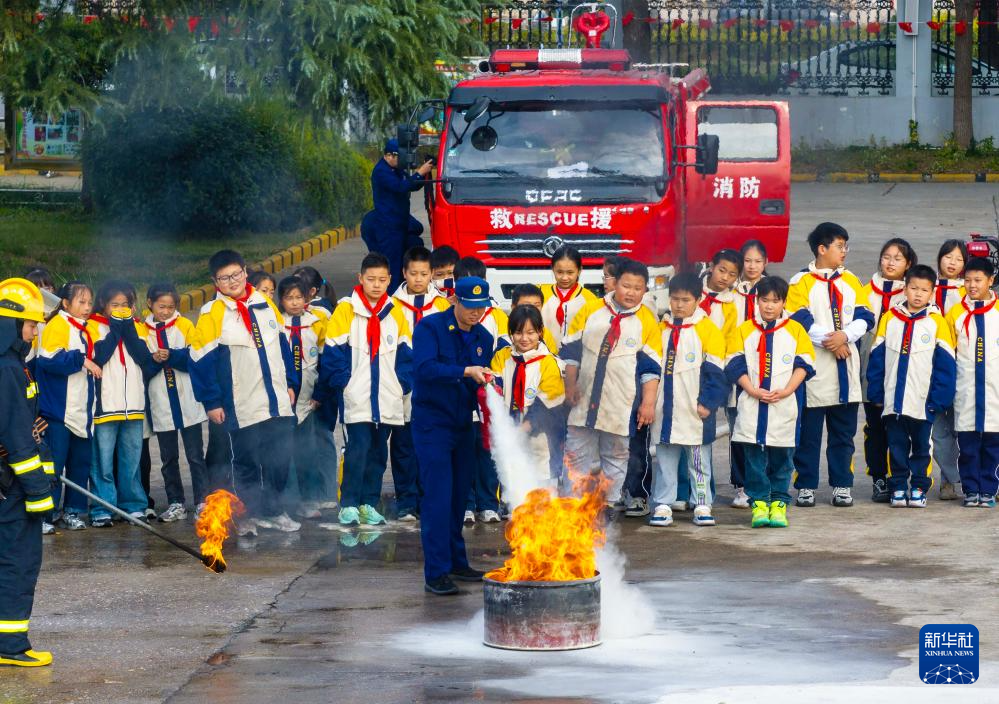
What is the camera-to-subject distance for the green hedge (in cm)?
2361

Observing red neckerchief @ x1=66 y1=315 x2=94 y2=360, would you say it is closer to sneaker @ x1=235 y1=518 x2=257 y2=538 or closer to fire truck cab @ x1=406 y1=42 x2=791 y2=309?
sneaker @ x1=235 y1=518 x2=257 y2=538

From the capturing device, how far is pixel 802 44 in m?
34.7

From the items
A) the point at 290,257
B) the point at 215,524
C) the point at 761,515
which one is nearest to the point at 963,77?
the point at 290,257

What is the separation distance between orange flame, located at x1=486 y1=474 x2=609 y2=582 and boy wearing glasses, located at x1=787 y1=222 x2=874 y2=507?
3.46m

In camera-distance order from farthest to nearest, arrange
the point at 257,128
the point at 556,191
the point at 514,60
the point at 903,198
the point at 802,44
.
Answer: the point at 802,44, the point at 903,198, the point at 257,128, the point at 514,60, the point at 556,191

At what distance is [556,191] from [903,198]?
15.6m

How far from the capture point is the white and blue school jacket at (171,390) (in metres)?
11.4

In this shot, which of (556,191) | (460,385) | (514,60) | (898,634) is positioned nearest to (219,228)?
(514,60)

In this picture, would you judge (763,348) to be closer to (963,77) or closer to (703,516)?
(703,516)

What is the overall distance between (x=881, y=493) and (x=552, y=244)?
13.6ft

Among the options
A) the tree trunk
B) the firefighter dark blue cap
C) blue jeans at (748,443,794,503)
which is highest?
the tree trunk

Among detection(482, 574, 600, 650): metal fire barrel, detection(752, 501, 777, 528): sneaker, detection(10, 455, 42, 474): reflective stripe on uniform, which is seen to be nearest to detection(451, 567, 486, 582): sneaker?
detection(482, 574, 600, 650): metal fire barrel

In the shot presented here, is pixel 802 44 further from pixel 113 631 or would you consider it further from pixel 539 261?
pixel 113 631

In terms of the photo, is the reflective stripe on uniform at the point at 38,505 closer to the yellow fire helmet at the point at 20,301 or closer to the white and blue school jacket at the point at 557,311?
the yellow fire helmet at the point at 20,301
